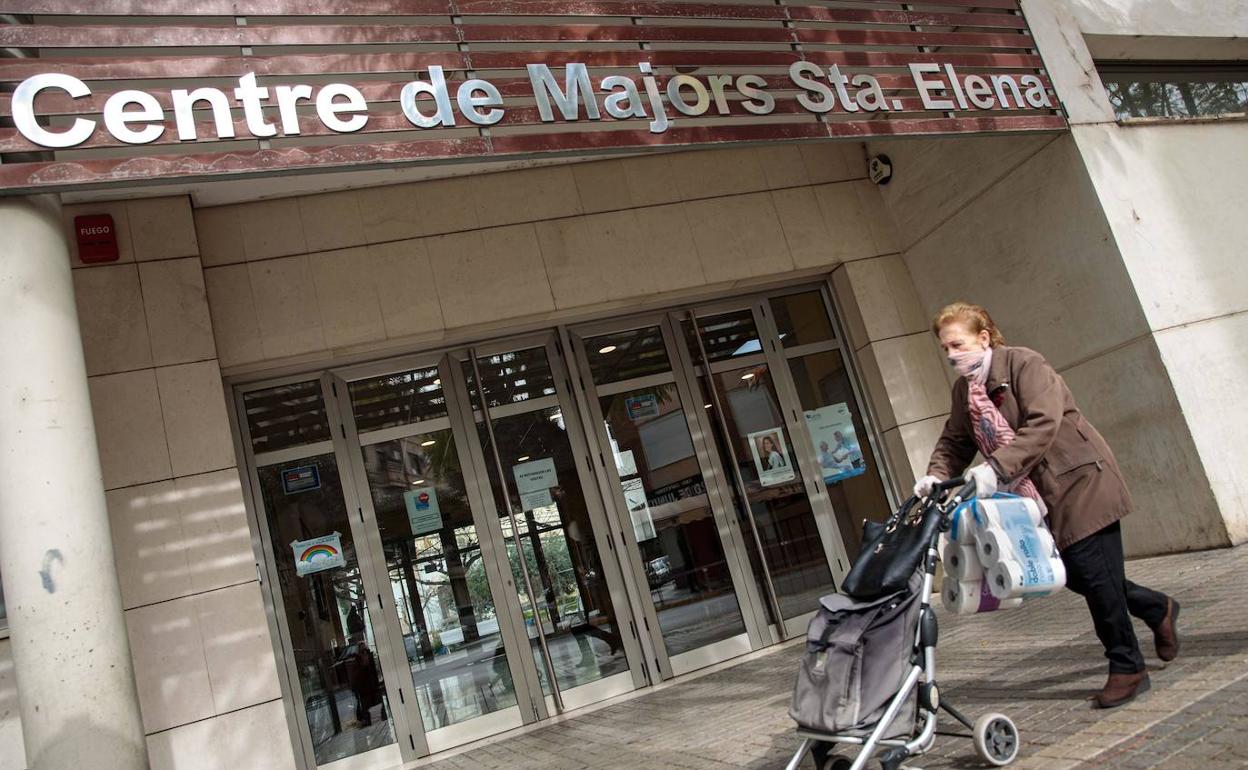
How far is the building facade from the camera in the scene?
6.49 m

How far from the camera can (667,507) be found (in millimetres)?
7883

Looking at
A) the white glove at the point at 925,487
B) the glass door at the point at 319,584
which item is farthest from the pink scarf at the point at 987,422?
the glass door at the point at 319,584

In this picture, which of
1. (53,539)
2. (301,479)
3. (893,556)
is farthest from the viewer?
(301,479)

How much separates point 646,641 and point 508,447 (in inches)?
79.7

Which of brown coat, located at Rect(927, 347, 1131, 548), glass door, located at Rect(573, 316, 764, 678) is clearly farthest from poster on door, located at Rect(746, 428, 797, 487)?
brown coat, located at Rect(927, 347, 1131, 548)

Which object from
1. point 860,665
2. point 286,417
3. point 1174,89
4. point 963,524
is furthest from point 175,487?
A: point 1174,89

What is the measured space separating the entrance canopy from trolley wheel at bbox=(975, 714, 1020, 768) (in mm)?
3624

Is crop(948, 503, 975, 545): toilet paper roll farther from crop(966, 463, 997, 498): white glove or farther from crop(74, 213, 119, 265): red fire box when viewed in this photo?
crop(74, 213, 119, 265): red fire box

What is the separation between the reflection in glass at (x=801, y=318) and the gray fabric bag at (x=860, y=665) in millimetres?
5748

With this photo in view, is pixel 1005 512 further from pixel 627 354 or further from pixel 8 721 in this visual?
pixel 8 721

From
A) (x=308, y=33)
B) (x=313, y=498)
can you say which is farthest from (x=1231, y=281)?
(x=313, y=498)

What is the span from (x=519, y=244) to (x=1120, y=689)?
5.76 metres

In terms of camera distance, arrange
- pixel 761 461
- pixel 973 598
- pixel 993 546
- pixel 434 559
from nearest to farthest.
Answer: pixel 993 546, pixel 973 598, pixel 434 559, pixel 761 461

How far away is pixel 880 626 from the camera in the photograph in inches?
116
